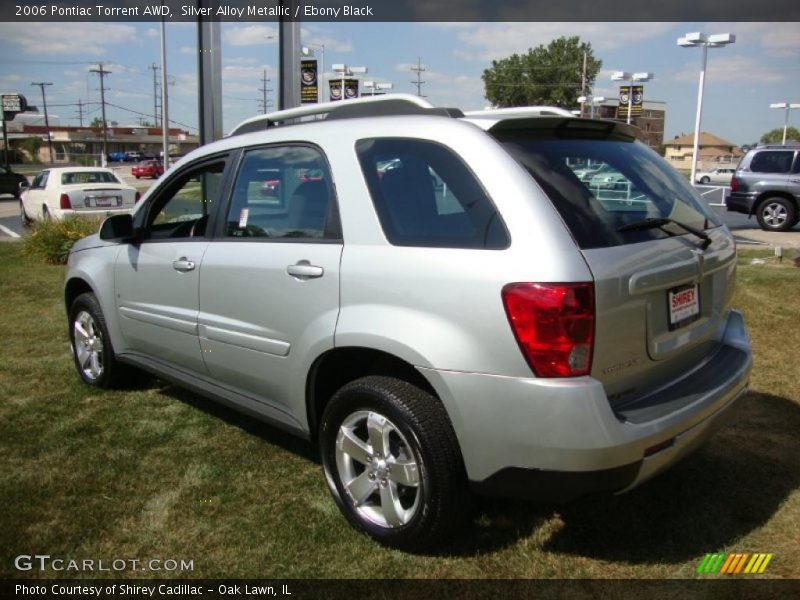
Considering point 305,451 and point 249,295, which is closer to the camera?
point 249,295

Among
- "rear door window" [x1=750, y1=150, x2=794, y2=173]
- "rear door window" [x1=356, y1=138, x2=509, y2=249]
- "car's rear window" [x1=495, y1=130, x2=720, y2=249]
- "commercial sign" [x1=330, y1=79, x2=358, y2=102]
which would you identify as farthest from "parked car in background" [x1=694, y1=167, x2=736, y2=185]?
"rear door window" [x1=356, y1=138, x2=509, y2=249]

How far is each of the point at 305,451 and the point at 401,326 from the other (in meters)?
1.57

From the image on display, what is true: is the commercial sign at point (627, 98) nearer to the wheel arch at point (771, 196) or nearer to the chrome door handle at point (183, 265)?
the wheel arch at point (771, 196)

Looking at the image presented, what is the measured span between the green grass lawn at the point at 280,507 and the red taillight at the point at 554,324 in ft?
3.03

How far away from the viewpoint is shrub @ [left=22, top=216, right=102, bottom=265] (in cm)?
1062

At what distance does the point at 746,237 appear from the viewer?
1344 centimetres

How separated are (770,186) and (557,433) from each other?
14.6 metres

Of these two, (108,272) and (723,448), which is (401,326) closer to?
(723,448)

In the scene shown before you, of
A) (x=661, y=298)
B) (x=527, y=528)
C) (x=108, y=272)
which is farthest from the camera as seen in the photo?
(x=108, y=272)

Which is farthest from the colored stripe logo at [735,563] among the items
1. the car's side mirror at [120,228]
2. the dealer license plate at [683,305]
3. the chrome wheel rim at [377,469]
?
the car's side mirror at [120,228]

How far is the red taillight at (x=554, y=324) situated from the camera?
7.23 ft

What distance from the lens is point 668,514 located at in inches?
119

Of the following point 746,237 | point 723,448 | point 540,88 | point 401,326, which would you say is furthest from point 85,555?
point 540,88
